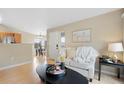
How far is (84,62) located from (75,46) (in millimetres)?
853

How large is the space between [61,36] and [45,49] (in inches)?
30.3

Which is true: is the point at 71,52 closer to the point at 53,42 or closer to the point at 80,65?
the point at 80,65

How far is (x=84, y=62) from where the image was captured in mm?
2773

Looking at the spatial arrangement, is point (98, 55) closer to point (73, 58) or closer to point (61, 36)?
point (73, 58)

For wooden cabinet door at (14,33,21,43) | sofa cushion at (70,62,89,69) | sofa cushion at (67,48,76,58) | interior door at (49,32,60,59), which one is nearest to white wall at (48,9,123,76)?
sofa cushion at (67,48,76,58)

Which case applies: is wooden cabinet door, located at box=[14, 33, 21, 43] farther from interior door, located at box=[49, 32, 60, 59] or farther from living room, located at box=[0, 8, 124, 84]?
interior door, located at box=[49, 32, 60, 59]

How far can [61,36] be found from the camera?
3854 millimetres

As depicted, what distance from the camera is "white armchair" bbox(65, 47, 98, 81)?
2521 millimetres

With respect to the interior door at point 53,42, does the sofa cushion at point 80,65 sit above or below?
below

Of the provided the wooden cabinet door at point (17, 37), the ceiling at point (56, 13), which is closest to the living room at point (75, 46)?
the ceiling at point (56, 13)

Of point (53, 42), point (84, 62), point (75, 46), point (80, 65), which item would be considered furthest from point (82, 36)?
point (53, 42)

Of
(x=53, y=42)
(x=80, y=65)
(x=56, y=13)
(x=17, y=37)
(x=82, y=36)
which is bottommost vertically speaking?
(x=80, y=65)

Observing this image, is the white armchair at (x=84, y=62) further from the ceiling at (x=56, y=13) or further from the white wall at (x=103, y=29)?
the ceiling at (x=56, y=13)

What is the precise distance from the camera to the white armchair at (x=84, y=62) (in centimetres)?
252
